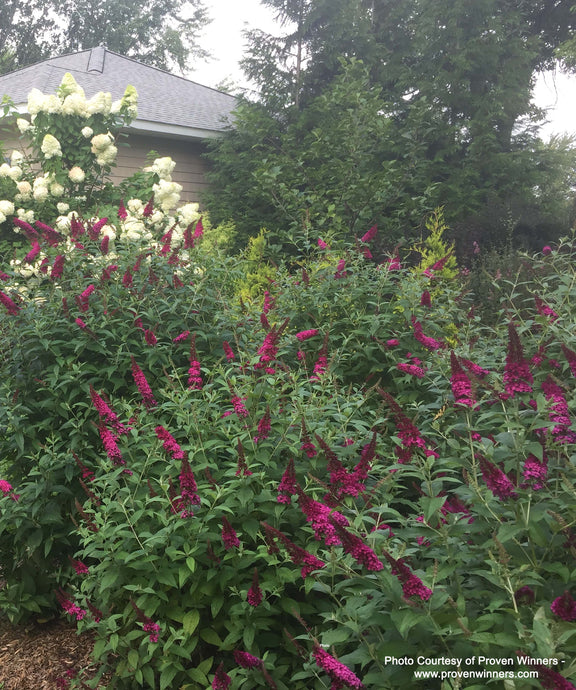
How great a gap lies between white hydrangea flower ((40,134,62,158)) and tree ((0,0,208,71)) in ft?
87.8

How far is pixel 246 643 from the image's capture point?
2199mm

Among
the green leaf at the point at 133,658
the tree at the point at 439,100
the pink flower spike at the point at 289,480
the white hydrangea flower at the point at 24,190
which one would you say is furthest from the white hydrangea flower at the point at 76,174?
the pink flower spike at the point at 289,480

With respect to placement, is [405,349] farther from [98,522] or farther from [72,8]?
[72,8]

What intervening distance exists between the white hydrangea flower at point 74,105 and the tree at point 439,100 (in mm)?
3587

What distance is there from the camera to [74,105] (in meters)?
7.78

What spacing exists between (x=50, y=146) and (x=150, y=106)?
5.58m

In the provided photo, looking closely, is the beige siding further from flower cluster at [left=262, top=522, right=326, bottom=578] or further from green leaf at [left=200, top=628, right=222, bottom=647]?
flower cluster at [left=262, top=522, right=326, bottom=578]

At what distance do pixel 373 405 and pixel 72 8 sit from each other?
116 feet

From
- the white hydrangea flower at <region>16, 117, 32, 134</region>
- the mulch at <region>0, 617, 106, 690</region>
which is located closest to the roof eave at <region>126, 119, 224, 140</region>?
the white hydrangea flower at <region>16, 117, 32, 134</region>

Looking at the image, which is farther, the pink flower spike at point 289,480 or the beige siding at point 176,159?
the beige siding at point 176,159

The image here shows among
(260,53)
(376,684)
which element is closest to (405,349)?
(376,684)

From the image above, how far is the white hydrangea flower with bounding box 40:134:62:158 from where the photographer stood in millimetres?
7419

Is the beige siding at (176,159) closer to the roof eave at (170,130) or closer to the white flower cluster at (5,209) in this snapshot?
the roof eave at (170,130)

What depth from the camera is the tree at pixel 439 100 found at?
36.4 feet
